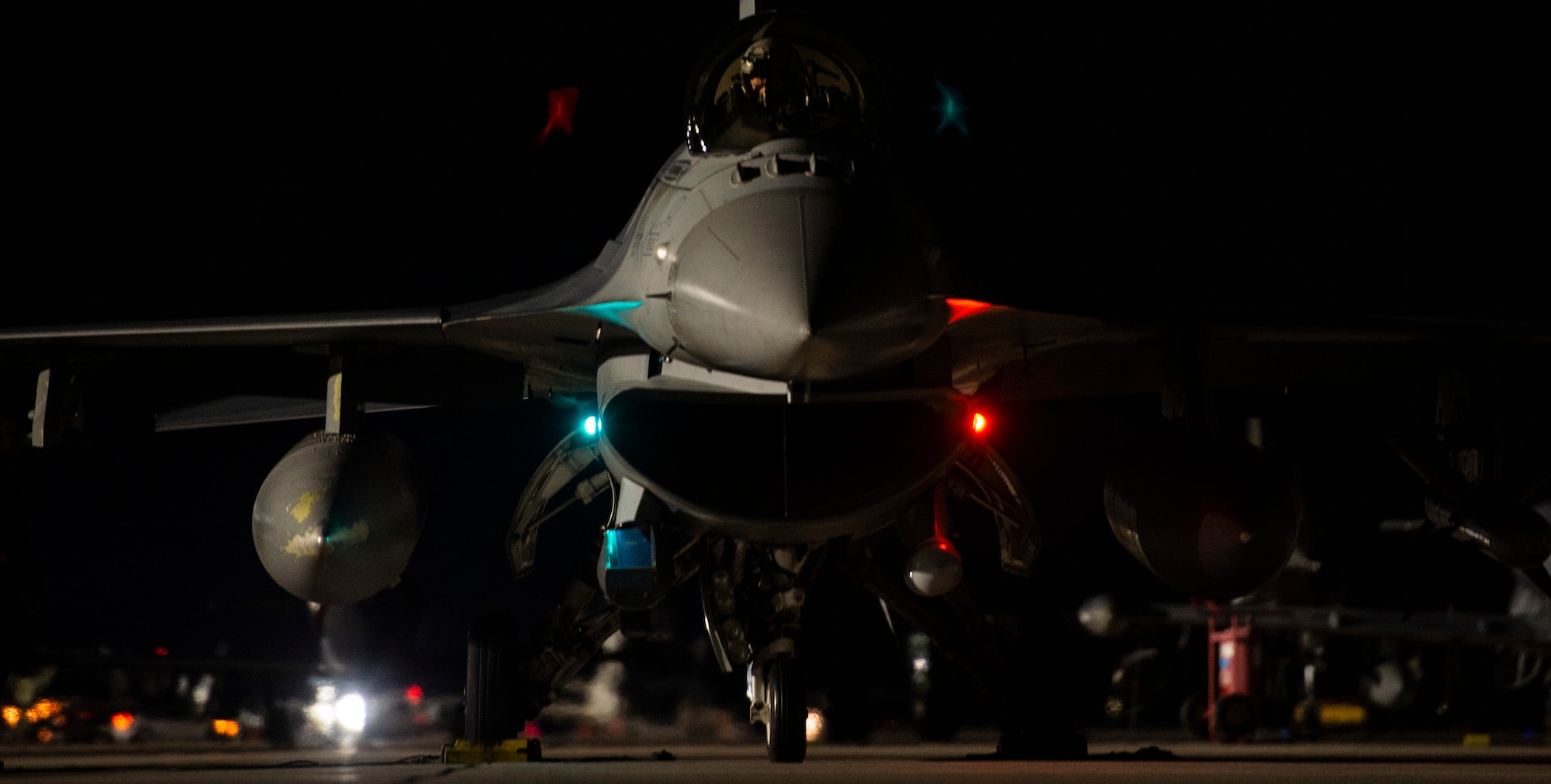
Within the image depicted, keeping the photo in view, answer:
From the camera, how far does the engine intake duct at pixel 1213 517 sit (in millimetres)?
7270

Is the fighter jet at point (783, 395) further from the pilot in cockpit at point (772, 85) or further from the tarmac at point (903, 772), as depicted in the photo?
the tarmac at point (903, 772)

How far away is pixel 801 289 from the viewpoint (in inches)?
235

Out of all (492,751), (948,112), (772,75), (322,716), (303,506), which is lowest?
(322,716)

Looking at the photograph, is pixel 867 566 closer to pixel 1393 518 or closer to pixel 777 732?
pixel 777 732

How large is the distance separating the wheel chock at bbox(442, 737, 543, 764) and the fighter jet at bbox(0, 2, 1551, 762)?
1.36m

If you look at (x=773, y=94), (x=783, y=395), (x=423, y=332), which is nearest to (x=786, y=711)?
(x=783, y=395)

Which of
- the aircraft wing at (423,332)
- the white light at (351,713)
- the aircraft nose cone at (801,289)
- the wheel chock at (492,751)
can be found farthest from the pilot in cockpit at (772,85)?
the white light at (351,713)

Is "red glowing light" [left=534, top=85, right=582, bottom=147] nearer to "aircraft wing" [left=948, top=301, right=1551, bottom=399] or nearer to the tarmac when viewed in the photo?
"aircraft wing" [left=948, top=301, right=1551, bottom=399]

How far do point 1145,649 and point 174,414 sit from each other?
13138 millimetres

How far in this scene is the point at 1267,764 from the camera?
317 inches

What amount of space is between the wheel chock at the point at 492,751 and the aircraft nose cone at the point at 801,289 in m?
4.10

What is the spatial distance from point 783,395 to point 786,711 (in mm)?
2144

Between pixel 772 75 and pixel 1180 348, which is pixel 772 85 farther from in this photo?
pixel 1180 348

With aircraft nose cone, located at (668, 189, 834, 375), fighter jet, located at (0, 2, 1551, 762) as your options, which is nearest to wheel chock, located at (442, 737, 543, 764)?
fighter jet, located at (0, 2, 1551, 762)
